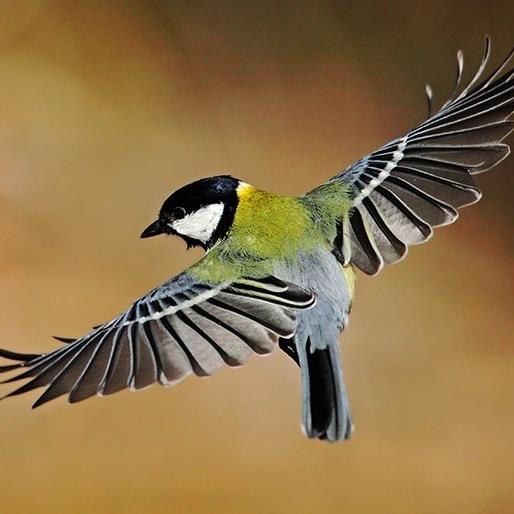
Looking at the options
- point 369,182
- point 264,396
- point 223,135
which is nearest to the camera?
point 369,182

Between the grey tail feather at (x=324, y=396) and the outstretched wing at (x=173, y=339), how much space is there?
2.3 inches

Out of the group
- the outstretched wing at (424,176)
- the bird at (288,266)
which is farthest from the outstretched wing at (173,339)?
the outstretched wing at (424,176)

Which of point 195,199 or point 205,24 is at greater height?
point 205,24

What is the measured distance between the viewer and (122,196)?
6.98 ft

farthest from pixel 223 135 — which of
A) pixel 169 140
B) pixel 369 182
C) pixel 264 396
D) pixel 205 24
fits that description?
pixel 369 182

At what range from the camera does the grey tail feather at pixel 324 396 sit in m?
0.91

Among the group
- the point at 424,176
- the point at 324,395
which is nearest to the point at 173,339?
the point at 324,395

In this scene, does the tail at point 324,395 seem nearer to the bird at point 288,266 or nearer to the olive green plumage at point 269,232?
the bird at point 288,266

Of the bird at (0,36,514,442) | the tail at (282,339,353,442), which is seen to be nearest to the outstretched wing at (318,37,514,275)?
the bird at (0,36,514,442)

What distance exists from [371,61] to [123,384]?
1561 mm

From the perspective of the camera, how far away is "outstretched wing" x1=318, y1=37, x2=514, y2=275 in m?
1.14

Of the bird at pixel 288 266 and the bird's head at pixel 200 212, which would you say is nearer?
the bird at pixel 288 266

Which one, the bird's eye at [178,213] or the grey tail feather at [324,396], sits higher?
the bird's eye at [178,213]

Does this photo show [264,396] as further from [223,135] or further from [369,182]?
[369,182]
